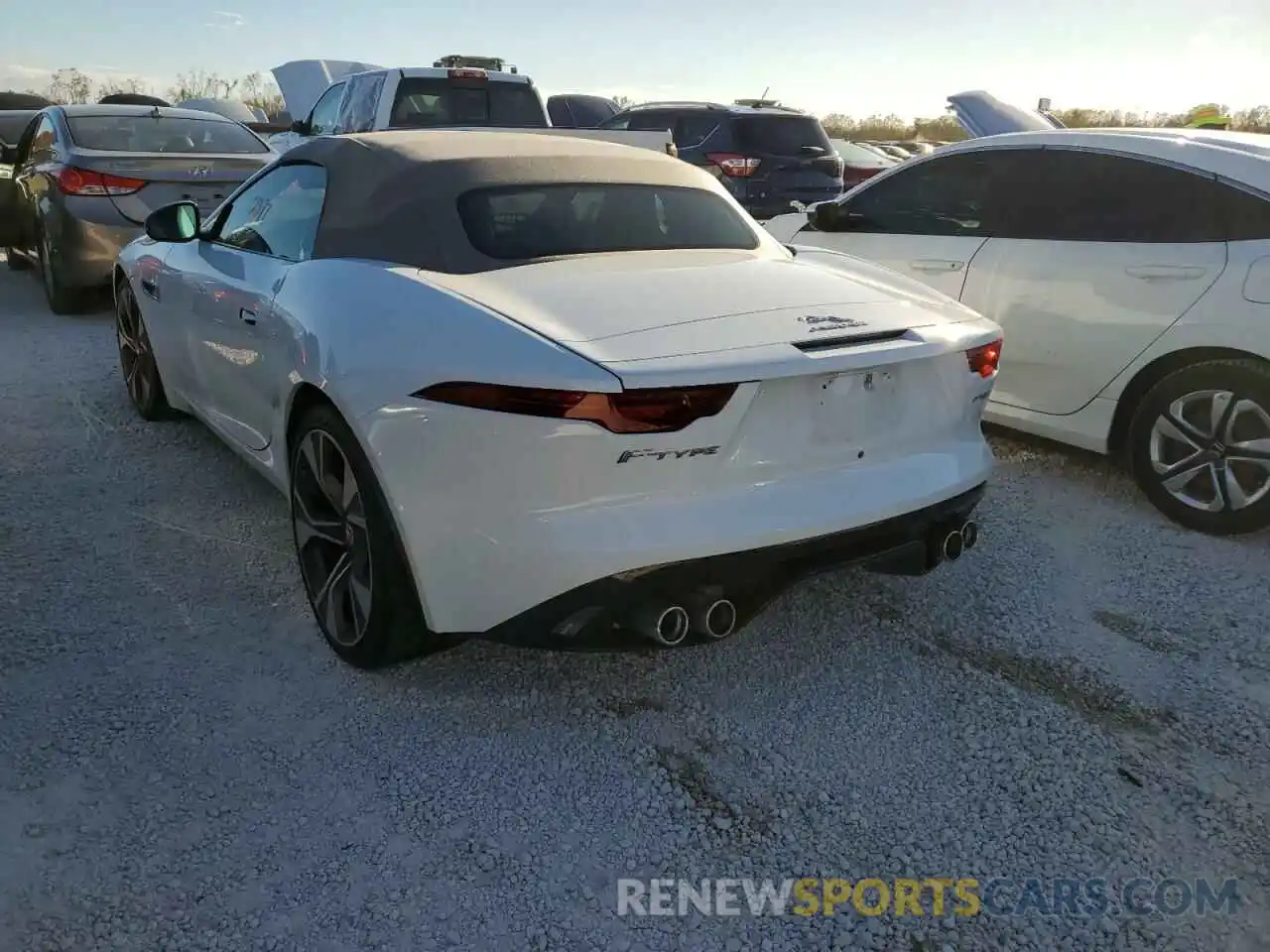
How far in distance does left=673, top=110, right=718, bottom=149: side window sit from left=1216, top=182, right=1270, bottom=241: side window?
800 centimetres

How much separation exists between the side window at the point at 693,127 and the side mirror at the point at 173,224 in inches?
317

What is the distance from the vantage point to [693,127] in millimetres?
11812

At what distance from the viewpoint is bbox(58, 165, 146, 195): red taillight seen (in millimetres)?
7371

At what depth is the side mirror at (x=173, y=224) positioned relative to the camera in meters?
4.18

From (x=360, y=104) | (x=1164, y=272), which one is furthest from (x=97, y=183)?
(x=1164, y=272)

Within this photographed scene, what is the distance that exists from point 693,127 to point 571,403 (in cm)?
1030

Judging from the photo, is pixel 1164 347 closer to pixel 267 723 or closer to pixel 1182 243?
pixel 1182 243

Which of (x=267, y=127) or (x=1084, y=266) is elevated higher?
(x=267, y=127)

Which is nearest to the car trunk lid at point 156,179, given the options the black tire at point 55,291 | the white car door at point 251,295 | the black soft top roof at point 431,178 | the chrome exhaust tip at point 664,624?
the black tire at point 55,291

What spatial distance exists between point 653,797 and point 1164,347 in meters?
2.98

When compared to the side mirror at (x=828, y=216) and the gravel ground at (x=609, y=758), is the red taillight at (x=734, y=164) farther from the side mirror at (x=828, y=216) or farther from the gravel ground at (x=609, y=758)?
the gravel ground at (x=609, y=758)

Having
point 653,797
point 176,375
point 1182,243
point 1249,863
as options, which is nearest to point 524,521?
point 653,797

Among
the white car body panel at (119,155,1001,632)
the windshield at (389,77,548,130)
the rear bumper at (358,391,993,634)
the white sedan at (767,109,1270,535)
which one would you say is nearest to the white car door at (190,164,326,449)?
the white car body panel at (119,155,1001,632)

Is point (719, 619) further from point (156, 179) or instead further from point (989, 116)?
point (156, 179)
